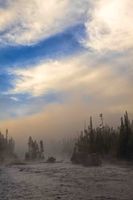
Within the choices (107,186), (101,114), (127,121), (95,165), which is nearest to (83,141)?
(101,114)

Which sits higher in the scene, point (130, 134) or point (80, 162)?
point (130, 134)

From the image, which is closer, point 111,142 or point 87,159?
point 87,159

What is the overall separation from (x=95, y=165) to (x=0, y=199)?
77.1 meters

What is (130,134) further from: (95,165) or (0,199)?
(0,199)

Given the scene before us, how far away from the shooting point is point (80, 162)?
449 ft

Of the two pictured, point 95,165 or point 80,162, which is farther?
point 80,162

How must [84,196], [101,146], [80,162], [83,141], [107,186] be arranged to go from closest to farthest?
1. [84,196]
2. [107,186]
3. [80,162]
4. [101,146]
5. [83,141]

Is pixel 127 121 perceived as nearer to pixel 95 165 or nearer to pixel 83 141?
Result: pixel 95 165

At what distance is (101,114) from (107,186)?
141 meters

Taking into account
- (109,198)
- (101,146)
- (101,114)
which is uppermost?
(101,114)

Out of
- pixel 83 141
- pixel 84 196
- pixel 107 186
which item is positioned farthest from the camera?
pixel 83 141

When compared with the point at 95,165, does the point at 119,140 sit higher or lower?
higher

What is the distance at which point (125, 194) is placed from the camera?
4609cm

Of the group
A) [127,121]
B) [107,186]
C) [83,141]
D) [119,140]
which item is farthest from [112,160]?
[107,186]
